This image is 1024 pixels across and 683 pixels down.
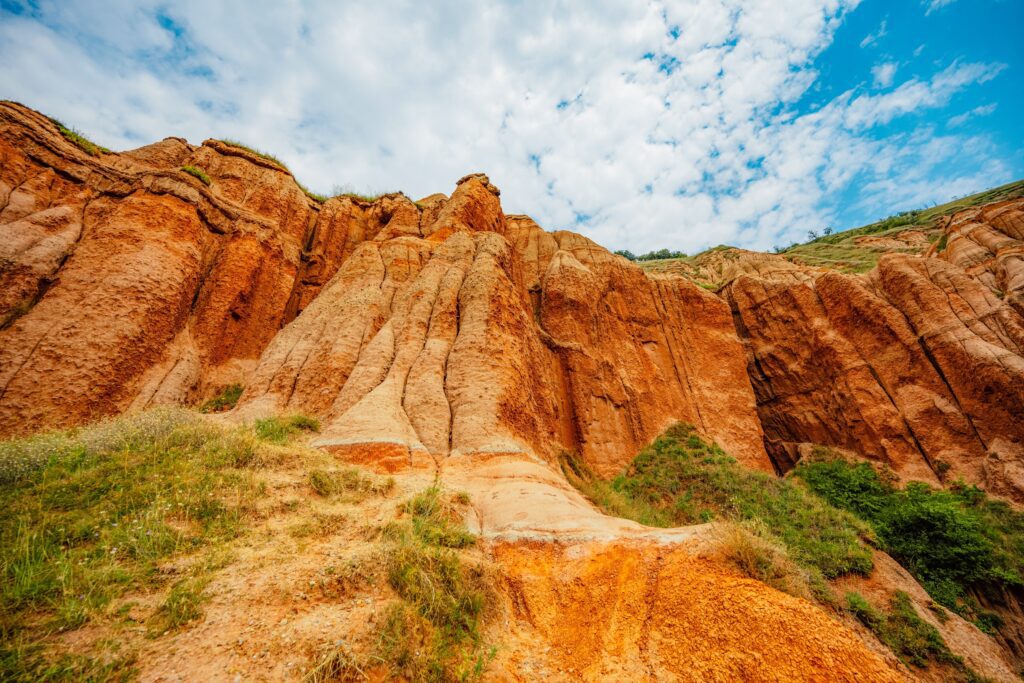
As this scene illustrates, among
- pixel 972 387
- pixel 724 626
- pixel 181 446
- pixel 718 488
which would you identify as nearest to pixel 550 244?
pixel 718 488

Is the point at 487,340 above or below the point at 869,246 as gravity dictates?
below

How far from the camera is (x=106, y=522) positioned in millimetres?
4266

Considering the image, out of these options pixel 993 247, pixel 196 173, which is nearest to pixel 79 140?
pixel 196 173

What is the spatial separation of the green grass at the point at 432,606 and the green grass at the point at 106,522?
1690 mm

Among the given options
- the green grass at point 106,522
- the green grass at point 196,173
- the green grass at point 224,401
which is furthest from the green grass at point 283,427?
the green grass at point 196,173

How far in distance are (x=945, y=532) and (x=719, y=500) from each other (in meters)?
7.27

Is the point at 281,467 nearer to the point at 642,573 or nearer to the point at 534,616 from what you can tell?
the point at 534,616

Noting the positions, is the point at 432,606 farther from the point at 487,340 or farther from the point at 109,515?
the point at 487,340

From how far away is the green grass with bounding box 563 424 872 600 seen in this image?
11759 millimetres

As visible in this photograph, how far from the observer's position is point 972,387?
16.9 metres

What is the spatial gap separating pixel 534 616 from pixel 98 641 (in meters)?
3.75

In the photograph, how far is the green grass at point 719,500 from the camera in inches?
463

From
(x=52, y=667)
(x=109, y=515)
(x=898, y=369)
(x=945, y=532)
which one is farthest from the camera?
(x=898, y=369)

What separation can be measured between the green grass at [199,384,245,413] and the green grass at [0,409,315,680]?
650 cm
